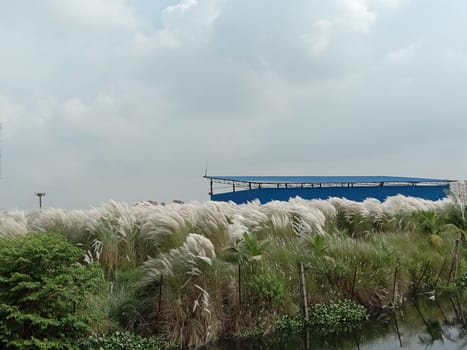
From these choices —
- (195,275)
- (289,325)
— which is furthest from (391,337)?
(195,275)

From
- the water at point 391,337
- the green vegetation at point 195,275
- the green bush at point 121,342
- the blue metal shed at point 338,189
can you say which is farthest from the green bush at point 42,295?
the blue metal shed at point 338,189

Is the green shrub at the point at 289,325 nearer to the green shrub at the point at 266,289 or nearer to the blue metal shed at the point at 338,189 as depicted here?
the green shrub at the point at 266,289

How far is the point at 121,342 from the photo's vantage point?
210 inches

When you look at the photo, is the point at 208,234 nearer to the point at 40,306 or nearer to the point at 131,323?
the point at 131,323

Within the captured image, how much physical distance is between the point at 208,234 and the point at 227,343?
8.36 feet

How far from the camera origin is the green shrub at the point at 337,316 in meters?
6.41

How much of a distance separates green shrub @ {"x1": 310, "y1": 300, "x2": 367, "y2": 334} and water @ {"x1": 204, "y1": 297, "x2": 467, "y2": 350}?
152 millimetres

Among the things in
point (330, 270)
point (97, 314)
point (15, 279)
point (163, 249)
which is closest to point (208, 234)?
point (163, 249)

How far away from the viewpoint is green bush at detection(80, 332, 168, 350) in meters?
5.20

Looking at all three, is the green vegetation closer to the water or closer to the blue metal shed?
the water

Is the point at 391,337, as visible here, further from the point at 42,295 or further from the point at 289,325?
the point at 42,295

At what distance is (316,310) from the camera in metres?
6.60

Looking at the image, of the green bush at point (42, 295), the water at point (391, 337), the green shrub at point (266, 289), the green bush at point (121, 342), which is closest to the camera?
the green bush at point (42, 295)

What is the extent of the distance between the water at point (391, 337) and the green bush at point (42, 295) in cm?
167
